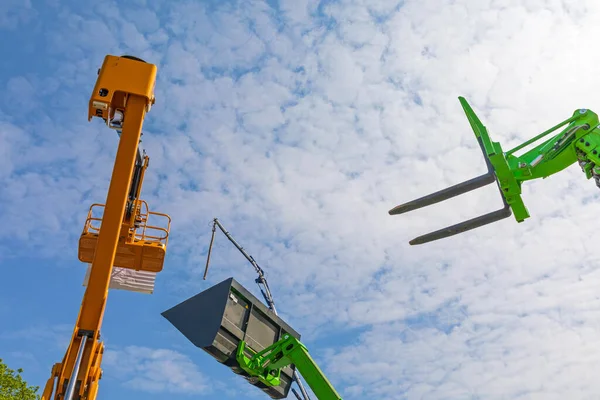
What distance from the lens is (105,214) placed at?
9.68 metres

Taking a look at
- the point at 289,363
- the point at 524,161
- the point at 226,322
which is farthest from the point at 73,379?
the point at 524,161

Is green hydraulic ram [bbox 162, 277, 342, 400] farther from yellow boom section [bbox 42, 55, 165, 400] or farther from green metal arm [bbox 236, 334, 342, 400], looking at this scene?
yellow boom section [bbox 42, 55, 165, 400]

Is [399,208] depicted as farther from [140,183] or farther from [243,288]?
[140,183]

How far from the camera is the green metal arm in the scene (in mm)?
11914

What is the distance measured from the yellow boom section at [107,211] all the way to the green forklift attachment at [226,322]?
220cm

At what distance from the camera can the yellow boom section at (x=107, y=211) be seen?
8383 millimetres

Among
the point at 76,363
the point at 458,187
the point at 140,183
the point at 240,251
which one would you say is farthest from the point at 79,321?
the point at 240,251

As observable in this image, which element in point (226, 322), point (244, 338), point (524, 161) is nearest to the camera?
point (524, 161)

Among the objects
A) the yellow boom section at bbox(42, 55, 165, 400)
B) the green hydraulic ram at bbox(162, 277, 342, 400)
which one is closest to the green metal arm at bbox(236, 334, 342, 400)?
the green hydraulic ram at bbox(162, 277, 342, 400)

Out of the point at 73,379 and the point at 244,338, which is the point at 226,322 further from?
the point at 73,379

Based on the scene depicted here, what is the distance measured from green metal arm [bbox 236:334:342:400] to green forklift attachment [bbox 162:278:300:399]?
0.16m

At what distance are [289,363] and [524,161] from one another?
6212mm

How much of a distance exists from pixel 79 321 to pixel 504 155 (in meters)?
7.36

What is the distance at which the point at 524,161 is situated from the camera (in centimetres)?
956
